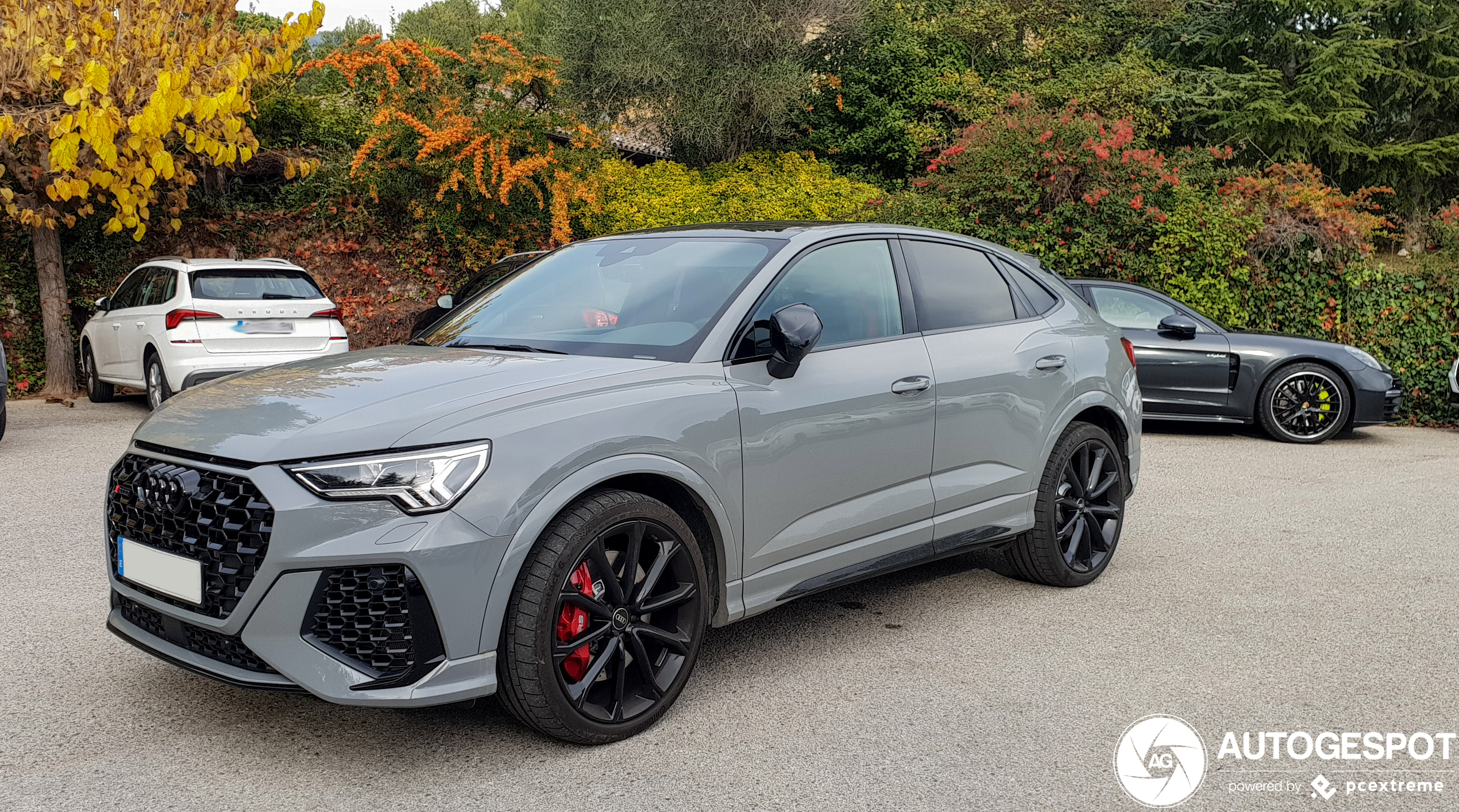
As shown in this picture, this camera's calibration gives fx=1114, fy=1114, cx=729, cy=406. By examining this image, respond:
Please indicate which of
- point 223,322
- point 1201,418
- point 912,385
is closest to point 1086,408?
point 912,385

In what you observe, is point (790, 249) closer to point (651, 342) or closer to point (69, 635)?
point (651, 342)

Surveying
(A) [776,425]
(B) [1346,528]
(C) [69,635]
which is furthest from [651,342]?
(B) [1346,528]

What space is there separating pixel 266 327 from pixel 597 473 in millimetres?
8465

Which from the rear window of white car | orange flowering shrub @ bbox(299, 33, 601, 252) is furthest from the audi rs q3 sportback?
orange flowering shrub @ bbox(299, 33, 601, 252)

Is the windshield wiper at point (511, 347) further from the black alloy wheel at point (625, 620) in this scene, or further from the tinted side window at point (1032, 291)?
the tinted side window at point (1032, 291)

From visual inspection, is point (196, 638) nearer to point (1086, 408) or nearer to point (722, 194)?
point (1086, 408)

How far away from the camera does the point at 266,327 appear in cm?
1077

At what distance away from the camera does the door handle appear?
445 centimetres

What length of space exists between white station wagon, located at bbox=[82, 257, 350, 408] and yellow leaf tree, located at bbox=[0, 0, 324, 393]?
138 centimetres

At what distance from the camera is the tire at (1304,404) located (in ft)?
35.9

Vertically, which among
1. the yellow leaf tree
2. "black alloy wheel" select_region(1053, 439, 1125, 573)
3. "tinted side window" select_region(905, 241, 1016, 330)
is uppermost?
the yellow leaf tree

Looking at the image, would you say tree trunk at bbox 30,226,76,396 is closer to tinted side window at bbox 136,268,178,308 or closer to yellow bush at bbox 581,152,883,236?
tinted side window at bbox 136,268,178,308

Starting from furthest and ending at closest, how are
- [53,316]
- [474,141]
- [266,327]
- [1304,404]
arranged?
[474,141] → [53,316] → [1304,404] → [266,327]

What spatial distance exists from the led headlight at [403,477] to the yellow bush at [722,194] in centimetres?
1294
